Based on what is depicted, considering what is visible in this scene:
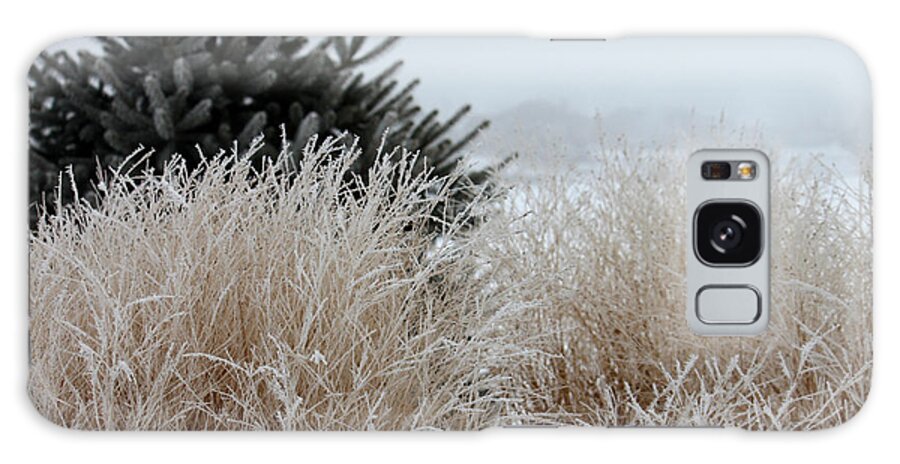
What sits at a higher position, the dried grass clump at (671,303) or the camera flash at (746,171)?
the camera flash at (746,171)

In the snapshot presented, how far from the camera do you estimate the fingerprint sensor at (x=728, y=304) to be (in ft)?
12.2

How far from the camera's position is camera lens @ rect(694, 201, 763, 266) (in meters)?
3.73

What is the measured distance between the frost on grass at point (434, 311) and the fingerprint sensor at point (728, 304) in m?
0.05

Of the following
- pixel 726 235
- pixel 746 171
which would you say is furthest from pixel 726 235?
pixel 746 171

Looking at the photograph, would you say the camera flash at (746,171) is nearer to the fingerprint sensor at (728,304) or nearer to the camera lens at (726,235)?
the camera lens at (726,235)

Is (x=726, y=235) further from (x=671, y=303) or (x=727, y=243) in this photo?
(x=671, y=303)

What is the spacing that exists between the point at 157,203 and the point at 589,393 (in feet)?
3.82

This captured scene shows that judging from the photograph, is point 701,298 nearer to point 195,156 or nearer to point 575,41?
point 575,41

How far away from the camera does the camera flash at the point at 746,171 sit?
3.72 m

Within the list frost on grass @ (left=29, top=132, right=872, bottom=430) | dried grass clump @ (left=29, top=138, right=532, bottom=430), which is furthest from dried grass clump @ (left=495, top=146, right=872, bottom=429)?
dried grass clump @ (left=29, top=138, right=532, bottom=430)

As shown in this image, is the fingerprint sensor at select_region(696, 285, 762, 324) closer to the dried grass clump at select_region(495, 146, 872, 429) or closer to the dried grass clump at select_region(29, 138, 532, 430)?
the dried grass clump at select_region(495, 146, 872, 429)

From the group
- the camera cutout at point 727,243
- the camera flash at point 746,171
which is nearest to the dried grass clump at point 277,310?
the camera cutout at point 727,243

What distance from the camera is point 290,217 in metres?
3.78

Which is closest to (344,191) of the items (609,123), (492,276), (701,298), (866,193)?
(492,276)
